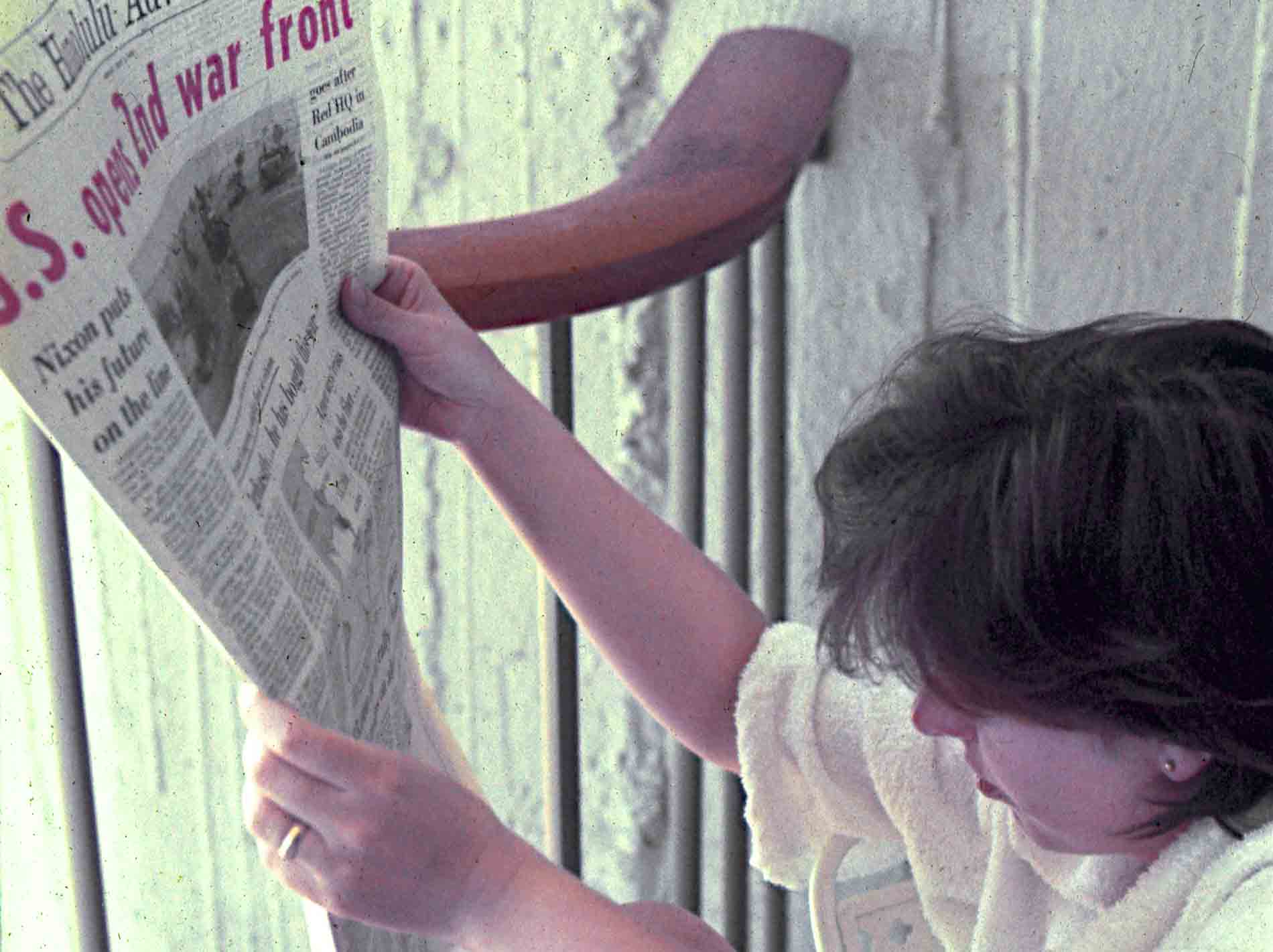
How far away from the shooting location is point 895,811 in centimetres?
68

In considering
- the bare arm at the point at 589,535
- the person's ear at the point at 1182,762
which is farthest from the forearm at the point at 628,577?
the person's ear at the point at 1182,762

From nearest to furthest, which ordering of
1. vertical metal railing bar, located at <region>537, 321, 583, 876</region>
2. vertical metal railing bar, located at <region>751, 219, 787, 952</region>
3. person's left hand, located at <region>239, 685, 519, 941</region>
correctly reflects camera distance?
person's left hand, located at <region>239, 685, 519, 941</region>
vertical metal railing bar, located at <region>751, 219, 787, 952</region>
vertical metal railing bar, located at <region>537, 321, 583, 876</region>

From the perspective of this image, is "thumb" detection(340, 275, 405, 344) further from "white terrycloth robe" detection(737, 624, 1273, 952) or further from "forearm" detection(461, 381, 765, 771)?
"white terrycloth robe" detection(737, 624, 1273, 952)

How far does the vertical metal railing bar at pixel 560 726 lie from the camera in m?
0.99

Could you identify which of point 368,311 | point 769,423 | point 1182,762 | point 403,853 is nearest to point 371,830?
point 403,853

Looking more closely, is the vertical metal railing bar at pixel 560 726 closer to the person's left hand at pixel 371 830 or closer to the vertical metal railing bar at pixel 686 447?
the vertical metal railing bar at pixel 686 447

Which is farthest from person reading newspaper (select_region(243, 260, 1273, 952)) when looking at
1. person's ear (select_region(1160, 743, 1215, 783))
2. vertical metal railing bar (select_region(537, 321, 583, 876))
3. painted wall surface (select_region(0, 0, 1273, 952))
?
vertical metal railing bar (select_region(537, 321, 583, 876))

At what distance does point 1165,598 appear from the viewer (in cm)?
47

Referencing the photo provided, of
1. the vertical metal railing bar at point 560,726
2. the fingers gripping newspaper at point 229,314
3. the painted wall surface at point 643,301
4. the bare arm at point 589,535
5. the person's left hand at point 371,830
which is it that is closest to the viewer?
the fingers gripping newspaper at point 229,314

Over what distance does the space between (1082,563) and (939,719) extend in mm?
103

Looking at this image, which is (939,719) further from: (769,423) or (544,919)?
(769,423)

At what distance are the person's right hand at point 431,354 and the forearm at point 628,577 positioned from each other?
0.05ft

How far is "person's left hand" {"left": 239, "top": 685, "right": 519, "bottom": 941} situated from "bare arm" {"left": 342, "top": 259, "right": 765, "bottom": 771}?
0.15 metres

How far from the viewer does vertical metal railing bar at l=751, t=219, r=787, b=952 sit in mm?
861
